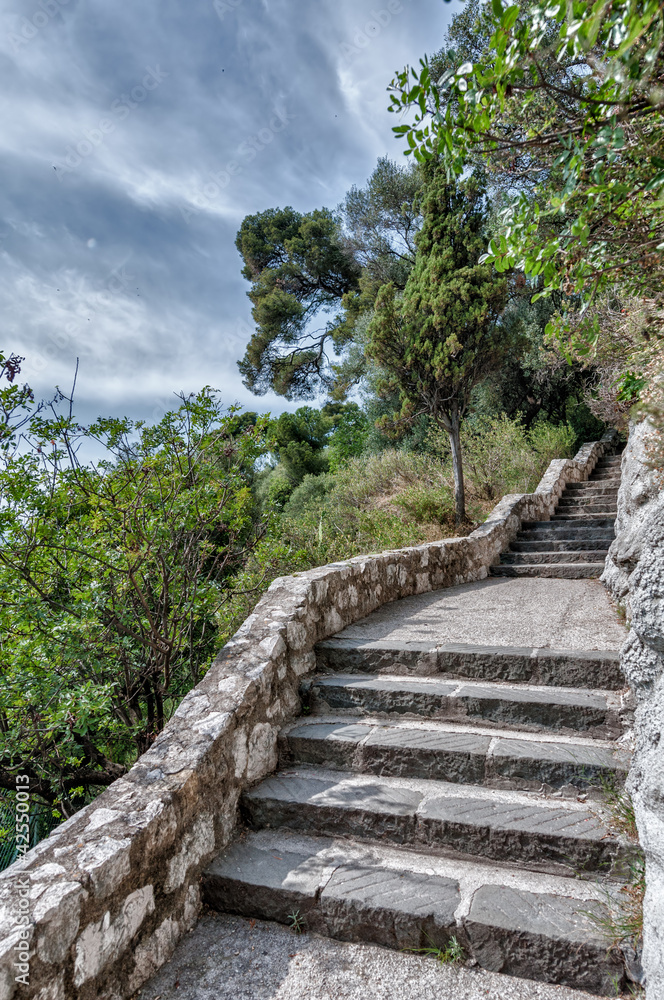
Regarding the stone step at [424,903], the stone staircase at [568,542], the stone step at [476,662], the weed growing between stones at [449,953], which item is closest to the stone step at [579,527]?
the stone staircase at [568,542]

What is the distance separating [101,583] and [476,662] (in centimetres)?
255

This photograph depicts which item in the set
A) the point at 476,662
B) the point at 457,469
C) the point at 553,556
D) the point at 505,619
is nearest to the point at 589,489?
the point at 457,469

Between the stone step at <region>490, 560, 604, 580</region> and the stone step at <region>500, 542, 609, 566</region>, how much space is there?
0.34 feet

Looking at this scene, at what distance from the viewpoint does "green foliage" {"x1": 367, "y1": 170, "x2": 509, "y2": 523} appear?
8250mm

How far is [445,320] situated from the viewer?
8.23m

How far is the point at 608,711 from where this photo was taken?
281cm

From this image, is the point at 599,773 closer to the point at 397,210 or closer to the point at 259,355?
the point at 397,210

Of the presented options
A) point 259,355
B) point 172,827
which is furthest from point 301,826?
point 259,355

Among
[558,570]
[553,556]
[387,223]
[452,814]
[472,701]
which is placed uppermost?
[387,223]

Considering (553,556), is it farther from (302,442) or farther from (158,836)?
(302,442)

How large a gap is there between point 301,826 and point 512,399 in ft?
43.9

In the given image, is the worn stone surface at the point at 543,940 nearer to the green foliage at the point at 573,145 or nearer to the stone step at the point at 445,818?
the stone step at the point at 445,818

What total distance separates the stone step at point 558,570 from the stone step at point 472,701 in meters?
3.61

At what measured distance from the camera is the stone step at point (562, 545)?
707cm
